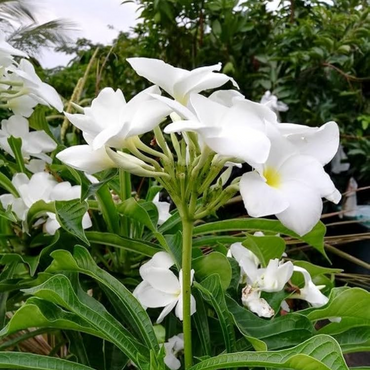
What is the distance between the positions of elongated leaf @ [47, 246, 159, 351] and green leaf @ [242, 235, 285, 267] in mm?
127

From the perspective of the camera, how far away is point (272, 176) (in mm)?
338

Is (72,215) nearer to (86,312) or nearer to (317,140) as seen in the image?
(86,312)

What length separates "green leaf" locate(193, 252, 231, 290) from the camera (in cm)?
43

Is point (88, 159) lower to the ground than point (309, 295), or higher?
higher

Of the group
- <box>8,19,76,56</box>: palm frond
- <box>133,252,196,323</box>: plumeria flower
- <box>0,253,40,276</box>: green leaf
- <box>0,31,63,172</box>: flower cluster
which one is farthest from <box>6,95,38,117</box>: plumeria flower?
<box>8,19,76,56</box>: palm frond

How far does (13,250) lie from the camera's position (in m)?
0.58

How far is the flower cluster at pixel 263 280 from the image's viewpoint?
0.43 meters

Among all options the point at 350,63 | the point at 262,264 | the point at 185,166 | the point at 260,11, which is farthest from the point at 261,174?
the point at 260,11

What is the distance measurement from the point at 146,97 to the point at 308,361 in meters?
0.22

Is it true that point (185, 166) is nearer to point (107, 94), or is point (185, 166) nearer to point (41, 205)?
point (107, 94)

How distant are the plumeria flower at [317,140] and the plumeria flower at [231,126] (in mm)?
29

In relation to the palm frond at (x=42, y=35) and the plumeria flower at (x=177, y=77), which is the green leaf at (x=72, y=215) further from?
the palm frond at (x=42, y=35)

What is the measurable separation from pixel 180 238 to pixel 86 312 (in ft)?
0.39

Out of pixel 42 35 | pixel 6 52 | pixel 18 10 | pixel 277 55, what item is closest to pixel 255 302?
pixel 6 52
